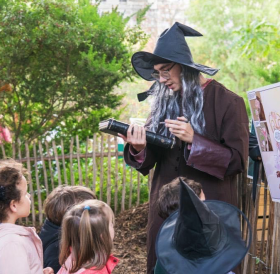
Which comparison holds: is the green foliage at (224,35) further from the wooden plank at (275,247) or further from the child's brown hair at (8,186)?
the child's brown hair at (8,186)

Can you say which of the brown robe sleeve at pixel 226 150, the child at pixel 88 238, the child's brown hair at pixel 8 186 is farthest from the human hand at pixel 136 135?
the child's brown hair at pixel 8 186

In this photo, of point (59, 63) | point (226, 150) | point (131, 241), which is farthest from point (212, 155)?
point (59, 63)

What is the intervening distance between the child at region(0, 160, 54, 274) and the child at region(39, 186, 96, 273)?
0.29 m

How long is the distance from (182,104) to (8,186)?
3.57ft

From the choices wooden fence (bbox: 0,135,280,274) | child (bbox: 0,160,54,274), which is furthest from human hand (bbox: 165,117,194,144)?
wooden fence (bbox: 0,135,280,274)

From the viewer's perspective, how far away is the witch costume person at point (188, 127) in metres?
2.66

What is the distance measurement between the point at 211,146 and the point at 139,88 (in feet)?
57.5

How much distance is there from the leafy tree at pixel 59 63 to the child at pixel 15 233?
3.43m

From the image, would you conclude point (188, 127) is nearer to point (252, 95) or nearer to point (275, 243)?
point (252, 95)

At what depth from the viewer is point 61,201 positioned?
9.04 feet

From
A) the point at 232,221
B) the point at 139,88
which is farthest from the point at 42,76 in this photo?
the point at 139,88

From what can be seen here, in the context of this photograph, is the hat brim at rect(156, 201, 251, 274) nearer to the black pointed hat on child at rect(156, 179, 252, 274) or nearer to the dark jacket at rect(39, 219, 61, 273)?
the black pointed hat on child at rect(156, 179, 252, 274)

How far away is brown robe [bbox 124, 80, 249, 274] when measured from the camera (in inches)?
104

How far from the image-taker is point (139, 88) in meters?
20.1
